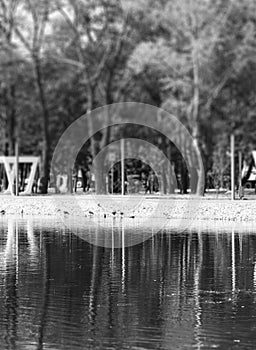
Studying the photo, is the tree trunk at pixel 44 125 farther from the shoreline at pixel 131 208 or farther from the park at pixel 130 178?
the shoreline at pixel 131 208

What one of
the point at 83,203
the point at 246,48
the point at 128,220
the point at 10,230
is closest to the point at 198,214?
the point at 128,220

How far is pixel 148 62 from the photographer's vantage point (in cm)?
4903

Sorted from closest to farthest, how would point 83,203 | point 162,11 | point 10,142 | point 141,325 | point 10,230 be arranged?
point 141,325 < point 10,230 < point 83,203 < point 162,11 < point 10,142

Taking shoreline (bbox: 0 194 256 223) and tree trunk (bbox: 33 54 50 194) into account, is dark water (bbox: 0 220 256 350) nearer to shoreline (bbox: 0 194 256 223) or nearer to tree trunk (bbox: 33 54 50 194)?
shoreline (bbox: 0 194 256 223)

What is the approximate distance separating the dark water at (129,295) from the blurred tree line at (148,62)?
2464cm

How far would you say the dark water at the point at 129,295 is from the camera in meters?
12.1

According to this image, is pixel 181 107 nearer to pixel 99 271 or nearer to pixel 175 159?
pixel 175 159

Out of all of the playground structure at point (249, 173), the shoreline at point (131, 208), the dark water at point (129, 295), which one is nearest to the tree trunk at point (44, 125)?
the shoreline at point (131, 208)

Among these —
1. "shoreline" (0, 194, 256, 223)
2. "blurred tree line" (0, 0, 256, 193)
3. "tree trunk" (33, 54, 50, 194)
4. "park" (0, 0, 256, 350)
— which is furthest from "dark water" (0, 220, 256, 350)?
"tree trunk" (33, 54, 50, 194)

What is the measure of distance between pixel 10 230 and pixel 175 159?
31208 millimetres

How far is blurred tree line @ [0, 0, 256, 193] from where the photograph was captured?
48.6m

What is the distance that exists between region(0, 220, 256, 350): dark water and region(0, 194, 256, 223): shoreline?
32.9ft

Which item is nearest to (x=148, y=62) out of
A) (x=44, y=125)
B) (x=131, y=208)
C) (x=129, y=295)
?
(x=44, y=125)

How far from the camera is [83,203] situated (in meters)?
40.2
